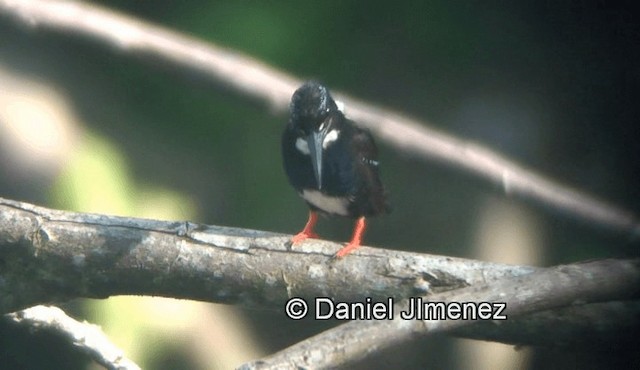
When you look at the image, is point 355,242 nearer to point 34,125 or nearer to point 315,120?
point 315,120

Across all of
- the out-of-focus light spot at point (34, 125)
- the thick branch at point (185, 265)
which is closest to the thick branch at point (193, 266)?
the thick branch at point (185, 265)

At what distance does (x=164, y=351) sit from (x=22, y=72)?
0.63 meters

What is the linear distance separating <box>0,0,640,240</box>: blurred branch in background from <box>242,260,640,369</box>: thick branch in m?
0.24

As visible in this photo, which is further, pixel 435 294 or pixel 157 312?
pixel 157 312

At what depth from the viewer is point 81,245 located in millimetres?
1287

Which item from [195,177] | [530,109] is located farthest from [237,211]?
[530,109]

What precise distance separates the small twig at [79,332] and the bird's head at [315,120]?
0.49 metres

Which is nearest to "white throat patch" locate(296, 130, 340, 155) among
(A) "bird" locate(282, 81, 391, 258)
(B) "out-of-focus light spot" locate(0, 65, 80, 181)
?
(A) "bird" locate(282, 81, 391, 258)

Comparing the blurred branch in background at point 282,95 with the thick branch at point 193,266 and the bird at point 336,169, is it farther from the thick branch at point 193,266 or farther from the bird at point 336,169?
the thick branch at point 193,266

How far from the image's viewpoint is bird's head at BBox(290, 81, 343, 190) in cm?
125

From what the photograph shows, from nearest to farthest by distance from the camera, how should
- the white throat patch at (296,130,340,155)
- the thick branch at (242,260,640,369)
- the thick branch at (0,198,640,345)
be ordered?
the thick branch at (242,260,640,369) < the thick branch at (0,198,640,345) < the white throat patch at (296,130,340,155)

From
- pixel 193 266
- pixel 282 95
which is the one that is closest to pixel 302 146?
pixel 282 95

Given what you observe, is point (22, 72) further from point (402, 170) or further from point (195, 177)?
point (402, 170)

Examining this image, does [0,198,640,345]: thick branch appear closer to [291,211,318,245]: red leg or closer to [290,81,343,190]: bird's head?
[291,211,318,245]: red leg
